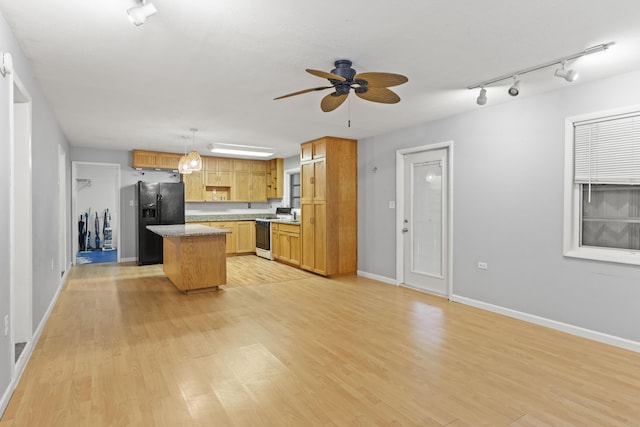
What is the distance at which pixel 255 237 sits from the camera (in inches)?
339

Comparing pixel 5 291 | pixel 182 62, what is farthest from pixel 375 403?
pixel 182 62

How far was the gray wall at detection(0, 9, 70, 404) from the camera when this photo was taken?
84.4 inches

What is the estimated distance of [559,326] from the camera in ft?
11.4

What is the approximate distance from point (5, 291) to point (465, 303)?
439cm

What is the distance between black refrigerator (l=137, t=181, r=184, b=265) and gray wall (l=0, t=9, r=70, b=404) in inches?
85.0

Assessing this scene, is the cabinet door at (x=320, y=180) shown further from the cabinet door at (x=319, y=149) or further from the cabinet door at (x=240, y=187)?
the cabinet door at (x=240, y=187)

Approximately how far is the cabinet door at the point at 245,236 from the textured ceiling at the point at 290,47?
14.7 ft

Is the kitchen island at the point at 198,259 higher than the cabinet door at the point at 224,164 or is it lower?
lower

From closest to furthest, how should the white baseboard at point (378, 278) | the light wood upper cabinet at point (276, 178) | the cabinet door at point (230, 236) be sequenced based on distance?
the white baseboard at point (378, 278)
the cabinet door at point (230, 236)
the light wood upper cabinet at point (276, 178)

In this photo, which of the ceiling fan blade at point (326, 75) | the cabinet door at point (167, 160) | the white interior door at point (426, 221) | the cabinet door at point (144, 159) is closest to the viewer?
the ceiling fan blade at point (326, 75)

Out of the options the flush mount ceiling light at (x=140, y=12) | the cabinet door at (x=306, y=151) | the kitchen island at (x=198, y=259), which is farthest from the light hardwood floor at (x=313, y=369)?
the cabinet door at (x=306, y=151)

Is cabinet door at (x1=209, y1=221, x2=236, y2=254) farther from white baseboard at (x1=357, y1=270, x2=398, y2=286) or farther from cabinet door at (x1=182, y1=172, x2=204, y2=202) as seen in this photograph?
white baseboard at (x1=357, y1=270, x2=398, y2=286)

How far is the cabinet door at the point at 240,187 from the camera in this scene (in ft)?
28.4

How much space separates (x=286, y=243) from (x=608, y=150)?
5296 millimetres
